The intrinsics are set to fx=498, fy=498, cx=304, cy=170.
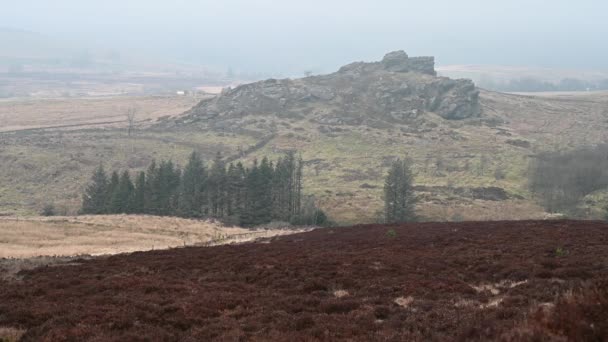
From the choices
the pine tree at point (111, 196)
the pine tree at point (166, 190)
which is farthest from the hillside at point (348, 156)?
the pine tree at point (166, 190)

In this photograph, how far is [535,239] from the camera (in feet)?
113

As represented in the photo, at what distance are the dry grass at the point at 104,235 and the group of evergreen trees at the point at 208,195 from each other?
16.5 metres

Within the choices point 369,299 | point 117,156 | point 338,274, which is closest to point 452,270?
point 338,274

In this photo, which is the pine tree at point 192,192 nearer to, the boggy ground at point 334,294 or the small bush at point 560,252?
the boggy ground at point 334,294

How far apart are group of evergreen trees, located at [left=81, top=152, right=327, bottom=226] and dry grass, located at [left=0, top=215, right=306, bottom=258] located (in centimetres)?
1653

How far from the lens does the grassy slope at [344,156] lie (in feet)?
368

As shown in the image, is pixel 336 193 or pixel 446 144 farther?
pixel 446 144

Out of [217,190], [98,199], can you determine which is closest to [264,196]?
[217,190]

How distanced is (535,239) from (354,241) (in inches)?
581

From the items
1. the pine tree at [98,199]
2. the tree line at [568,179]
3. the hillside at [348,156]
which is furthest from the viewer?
the hillside at [348,156]

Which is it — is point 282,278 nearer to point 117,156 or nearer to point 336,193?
point 336,193

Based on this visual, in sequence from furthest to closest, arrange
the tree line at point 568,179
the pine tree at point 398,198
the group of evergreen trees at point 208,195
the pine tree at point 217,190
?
1. the tree line at point 568,179
2. the pine tree at point 217,190
3. the group of evergreen trees at point 208,195
4. the pine tree at point 398,198

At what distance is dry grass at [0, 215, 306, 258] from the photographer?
50969mm

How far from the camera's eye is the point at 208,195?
342ft
